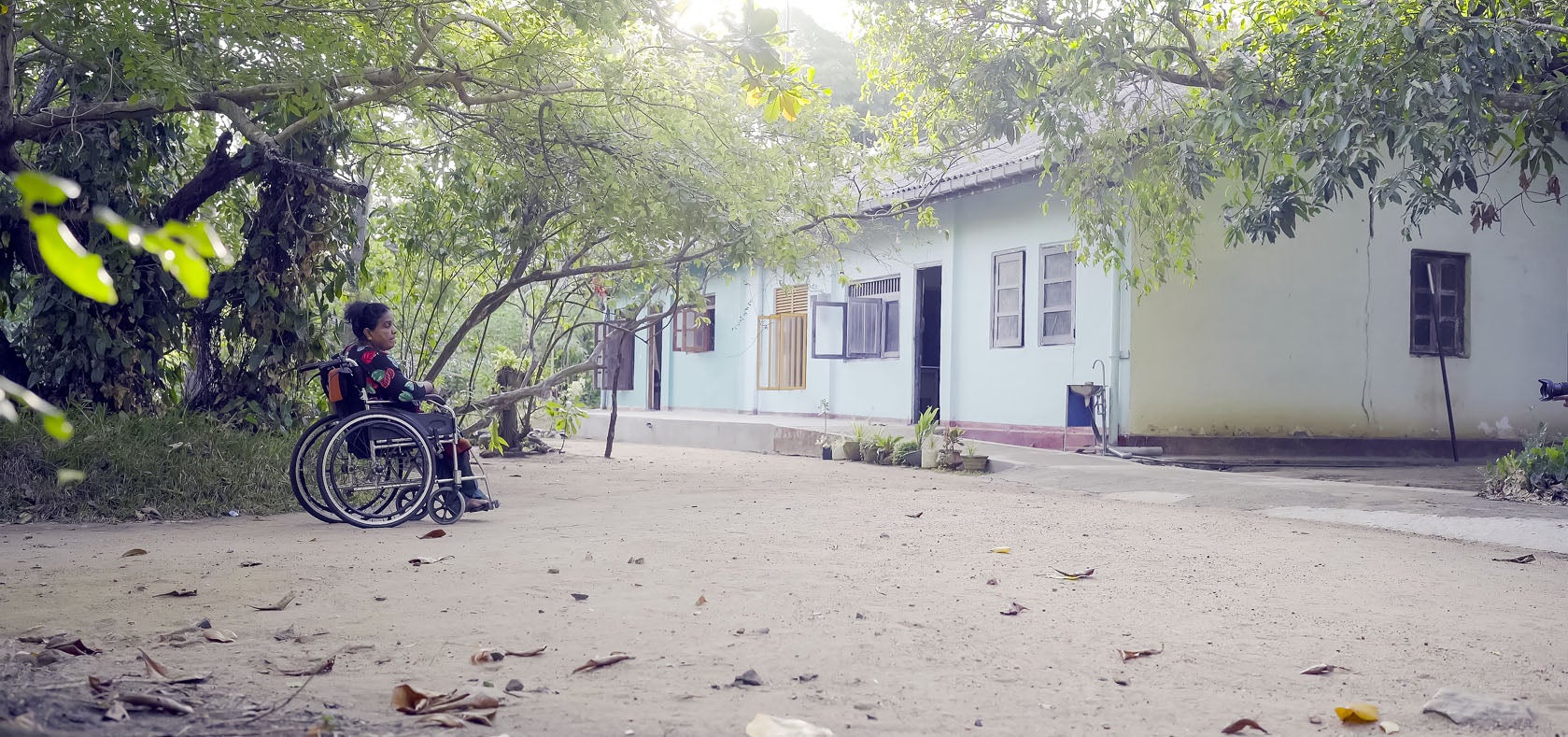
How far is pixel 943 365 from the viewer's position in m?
14.4

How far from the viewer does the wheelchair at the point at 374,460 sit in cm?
626

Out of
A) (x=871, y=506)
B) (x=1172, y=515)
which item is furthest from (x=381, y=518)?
(x=1172, y=515)

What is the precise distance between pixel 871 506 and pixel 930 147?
4.72m

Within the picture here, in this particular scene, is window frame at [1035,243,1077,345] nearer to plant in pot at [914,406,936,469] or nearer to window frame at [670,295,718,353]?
plant in pot at [914,406,936,469]

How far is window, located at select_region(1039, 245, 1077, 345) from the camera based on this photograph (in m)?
12.7

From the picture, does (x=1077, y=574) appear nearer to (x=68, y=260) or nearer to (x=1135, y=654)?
(x=1135, y=654)

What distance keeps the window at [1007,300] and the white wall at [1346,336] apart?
67.5 inches

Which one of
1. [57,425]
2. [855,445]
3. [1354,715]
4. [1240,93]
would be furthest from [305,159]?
[57,425]

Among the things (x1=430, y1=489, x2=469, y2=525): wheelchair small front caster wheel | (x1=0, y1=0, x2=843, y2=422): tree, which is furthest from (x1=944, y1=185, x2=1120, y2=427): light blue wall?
(x1=430, y1=489, x2=469, y2=525): wheelchair small front caster wheel

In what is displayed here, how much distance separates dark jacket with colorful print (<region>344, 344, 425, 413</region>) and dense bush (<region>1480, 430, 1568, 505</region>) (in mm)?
6768

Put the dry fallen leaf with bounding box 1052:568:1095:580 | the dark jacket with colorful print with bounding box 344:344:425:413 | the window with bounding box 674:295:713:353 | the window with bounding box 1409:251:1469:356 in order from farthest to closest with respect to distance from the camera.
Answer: the window with bounding box 674:295:713:353
the window with bounding box 1409:251:1469:356
the dark jacket with colorful print with bounding box 344:344:425:413
the dry fallen leaf with bounding box 1052:568:1095:580

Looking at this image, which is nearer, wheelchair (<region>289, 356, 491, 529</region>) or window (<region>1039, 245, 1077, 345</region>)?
wheelchair (<region>289, 356, 491, 529</region>)

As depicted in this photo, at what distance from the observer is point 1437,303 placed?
44.0ft

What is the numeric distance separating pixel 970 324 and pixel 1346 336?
3.96 metres
